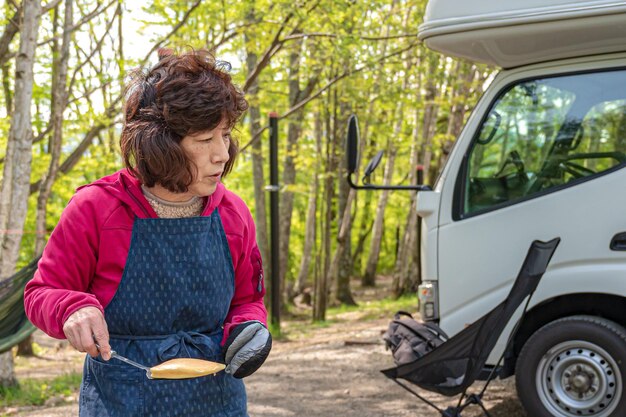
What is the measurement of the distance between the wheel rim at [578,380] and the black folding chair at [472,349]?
1.02 ft

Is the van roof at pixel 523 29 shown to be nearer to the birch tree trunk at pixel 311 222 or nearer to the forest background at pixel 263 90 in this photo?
the forest background at pixel 263 90

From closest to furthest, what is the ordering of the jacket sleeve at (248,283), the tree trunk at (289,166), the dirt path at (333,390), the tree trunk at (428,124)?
1. the jacket sleeve at (248,283)
2. the dirt path at (333,390)
3. the tree trunk at (289,166)
4. the tree trunk at (428,124)

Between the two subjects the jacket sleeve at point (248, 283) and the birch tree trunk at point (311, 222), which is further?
the birch tree trunk at point (311, 222)

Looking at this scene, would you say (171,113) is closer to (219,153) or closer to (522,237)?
(219,153)

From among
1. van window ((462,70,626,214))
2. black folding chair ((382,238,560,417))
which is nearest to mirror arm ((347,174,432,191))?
van window ((462,70,626,214))

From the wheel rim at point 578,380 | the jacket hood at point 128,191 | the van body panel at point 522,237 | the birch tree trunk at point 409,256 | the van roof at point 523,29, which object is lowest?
the birch tree trunk at point 409,256

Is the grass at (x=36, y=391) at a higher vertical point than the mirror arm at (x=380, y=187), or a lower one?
lower

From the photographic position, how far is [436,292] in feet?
19.1

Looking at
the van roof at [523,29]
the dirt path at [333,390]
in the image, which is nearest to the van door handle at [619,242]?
the van roof at [523,29]

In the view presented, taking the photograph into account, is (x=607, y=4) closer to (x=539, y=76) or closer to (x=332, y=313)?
(x=539, y=76)

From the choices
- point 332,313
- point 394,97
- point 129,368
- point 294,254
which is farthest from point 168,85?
point 294,254

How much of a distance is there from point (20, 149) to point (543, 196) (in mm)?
4275

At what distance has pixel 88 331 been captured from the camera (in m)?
1.99

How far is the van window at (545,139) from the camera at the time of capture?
211 inches
